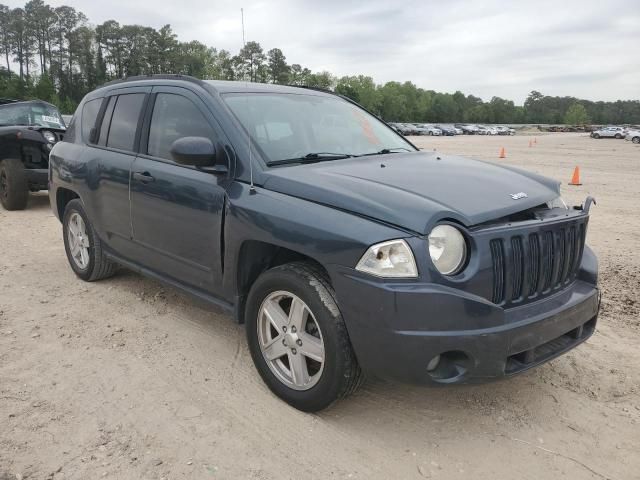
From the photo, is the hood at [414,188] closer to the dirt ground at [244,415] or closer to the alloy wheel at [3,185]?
the dirt ground at [244,415]

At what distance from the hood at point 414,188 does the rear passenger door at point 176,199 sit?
1.79 feet

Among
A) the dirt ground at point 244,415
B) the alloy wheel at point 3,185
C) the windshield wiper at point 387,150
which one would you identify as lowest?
the dirt ground at point 244,415

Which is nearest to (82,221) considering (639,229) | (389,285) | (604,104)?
(389,285)

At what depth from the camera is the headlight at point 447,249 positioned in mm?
2568

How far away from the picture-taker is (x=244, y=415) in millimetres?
3047

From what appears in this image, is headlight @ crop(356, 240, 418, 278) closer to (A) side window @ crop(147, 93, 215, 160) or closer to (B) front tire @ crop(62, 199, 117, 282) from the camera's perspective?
(A) side window @ crop(147, 93, 215, 160)

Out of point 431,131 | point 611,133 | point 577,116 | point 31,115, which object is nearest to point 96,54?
point 431,131

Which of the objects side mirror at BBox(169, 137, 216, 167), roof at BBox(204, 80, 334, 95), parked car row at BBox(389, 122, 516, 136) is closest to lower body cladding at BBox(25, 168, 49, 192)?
roof at BBox(204, 80, 334, 95)

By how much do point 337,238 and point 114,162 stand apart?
2.51 meters

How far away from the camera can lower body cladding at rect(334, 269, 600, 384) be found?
2.47 meters

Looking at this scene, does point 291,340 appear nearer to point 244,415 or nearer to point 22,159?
point 244,415

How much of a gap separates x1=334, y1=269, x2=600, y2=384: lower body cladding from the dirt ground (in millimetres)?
451

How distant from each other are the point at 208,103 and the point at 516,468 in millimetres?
2776

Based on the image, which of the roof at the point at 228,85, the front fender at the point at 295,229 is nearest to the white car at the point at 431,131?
the roof at the point at 228,85
